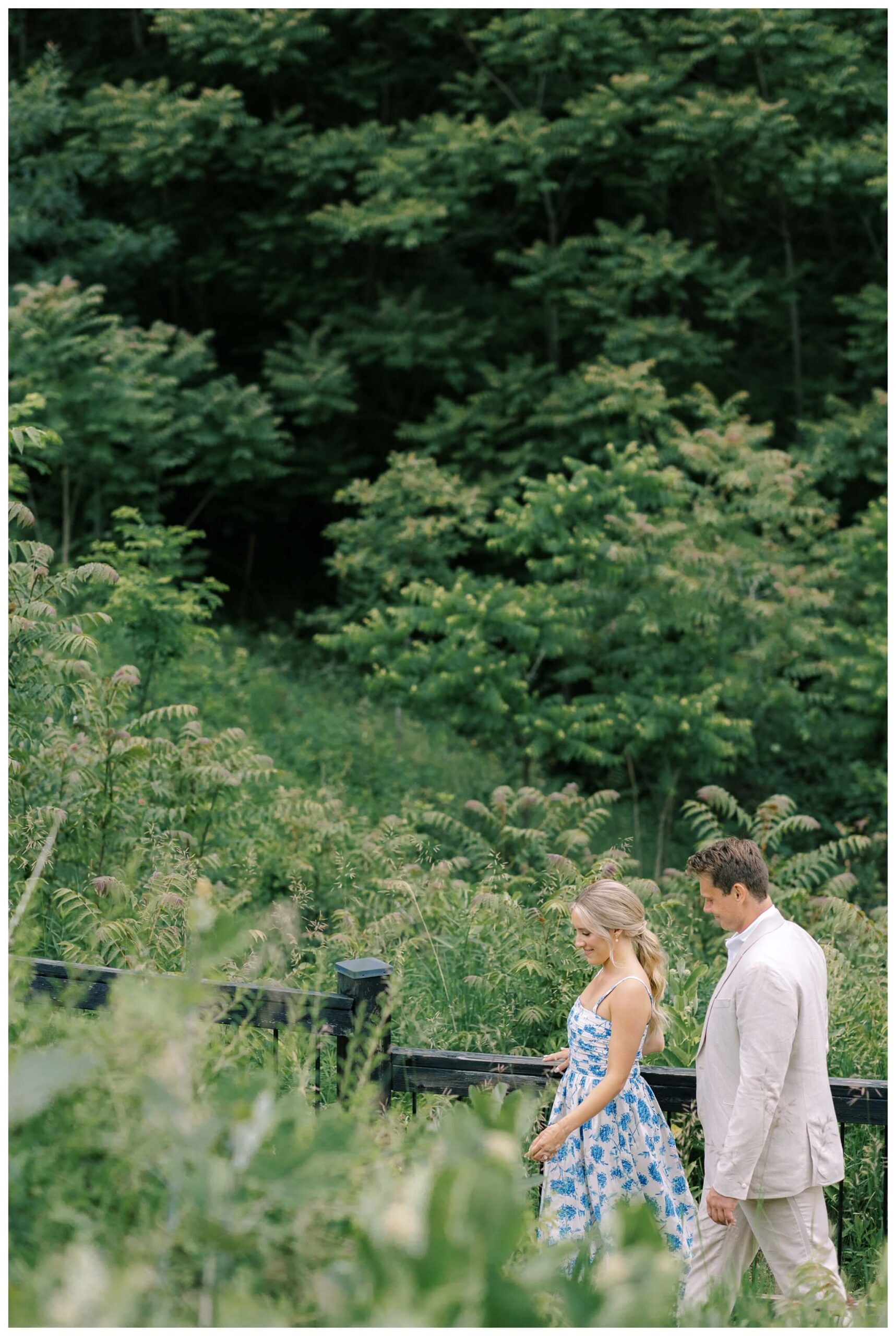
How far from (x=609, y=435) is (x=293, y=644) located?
200 inches

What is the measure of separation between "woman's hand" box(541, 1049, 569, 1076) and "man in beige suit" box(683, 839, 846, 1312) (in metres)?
A: 0.42

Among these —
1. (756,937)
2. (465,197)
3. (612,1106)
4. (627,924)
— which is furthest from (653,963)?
(465,197)

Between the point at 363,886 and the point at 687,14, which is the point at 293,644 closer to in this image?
the point at 363,886

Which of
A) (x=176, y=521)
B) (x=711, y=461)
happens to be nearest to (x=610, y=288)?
(x=711, y=461)

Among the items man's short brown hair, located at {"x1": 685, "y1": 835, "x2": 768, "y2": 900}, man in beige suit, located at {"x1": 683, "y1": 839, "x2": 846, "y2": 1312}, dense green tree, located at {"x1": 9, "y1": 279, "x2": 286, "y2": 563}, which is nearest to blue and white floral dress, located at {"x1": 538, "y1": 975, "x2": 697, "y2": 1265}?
man in beige suit, located at {"x1": 683, "y1": 839, "x2": 846, "y2": 1312}

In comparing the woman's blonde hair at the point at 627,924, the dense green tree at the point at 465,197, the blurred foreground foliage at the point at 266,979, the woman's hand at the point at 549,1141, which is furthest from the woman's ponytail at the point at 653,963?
the dense green tree at the point at 465,197

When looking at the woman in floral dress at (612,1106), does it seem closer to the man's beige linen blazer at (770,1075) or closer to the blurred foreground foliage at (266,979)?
the man's beige linen blazer at (770,1075)

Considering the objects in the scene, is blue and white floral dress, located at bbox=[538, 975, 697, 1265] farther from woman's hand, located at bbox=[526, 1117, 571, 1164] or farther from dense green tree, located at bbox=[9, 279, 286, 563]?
dense green tree, located at bbox=[9, 279, 286, 563]

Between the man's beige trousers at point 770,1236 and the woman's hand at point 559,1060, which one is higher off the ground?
the woman's hand at point 559,1060

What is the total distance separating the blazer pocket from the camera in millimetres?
3492

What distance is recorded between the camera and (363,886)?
7.23 meters

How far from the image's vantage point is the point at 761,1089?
133 inches

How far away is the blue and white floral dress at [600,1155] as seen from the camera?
11.6 ft

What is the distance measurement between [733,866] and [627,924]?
15.2 inches
